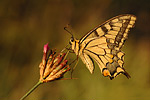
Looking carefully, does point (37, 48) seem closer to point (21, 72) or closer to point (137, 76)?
point (21, 72)

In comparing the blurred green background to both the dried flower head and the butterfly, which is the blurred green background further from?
the dried flower head

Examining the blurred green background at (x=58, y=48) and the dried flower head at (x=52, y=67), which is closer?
the dried flower head at (x=52, y=67)

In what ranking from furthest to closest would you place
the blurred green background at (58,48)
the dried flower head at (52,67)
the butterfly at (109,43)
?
the blurred green background at (58,48), the butterfly at (109,43), the dried flower head at (52,67)

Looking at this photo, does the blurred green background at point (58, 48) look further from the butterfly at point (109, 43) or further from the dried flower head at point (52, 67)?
the dried flower head at point (52, 67)

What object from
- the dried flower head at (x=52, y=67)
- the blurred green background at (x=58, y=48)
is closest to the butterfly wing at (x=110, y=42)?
the dried flower head at (x=52, y=67)

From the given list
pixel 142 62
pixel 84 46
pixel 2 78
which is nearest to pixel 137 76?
pixel 142 62

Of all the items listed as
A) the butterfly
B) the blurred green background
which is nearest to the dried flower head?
the butterfly
